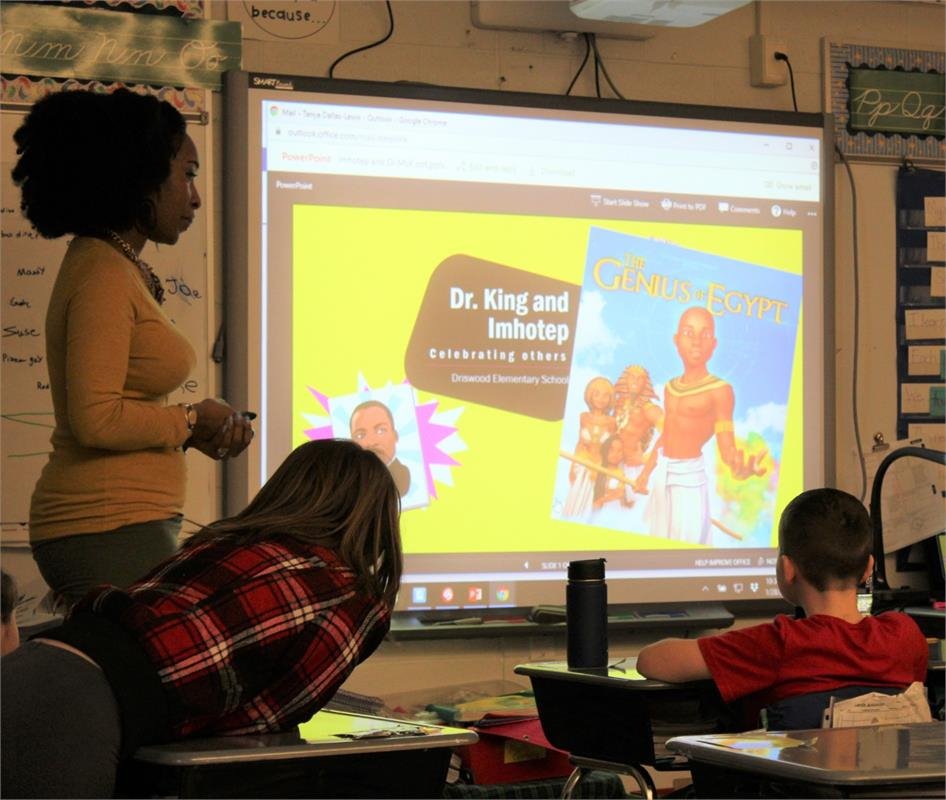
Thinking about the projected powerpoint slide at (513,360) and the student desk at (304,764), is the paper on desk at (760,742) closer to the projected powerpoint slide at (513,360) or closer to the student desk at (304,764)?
the student desk at (304,764)

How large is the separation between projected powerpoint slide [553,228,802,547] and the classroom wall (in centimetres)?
34

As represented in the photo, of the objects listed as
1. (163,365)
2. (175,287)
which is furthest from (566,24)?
(163,365)

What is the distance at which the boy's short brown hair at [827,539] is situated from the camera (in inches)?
87.9

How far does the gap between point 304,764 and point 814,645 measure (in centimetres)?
86

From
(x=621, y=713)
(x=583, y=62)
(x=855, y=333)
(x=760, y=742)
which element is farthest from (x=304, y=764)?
(x=855, y=333)

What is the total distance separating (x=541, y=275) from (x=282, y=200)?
78cm

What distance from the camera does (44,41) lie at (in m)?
3.61

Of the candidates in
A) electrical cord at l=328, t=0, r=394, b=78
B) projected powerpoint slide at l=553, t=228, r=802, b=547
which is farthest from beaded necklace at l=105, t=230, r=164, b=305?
projected powerpoint slide at l=553, t=228, r=802, b=547

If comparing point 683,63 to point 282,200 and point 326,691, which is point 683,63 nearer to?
point 282,200

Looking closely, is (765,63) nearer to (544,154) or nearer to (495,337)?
(544,154)

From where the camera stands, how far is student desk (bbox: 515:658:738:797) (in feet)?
7.44

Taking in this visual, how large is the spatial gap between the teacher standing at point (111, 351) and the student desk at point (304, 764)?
1.99ft

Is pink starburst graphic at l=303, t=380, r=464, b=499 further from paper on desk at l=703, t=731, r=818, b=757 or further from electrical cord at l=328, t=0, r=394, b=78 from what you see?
paper on desk at l=703, t=731, r=818, b=757

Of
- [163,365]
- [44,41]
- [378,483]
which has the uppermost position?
[44,41]
